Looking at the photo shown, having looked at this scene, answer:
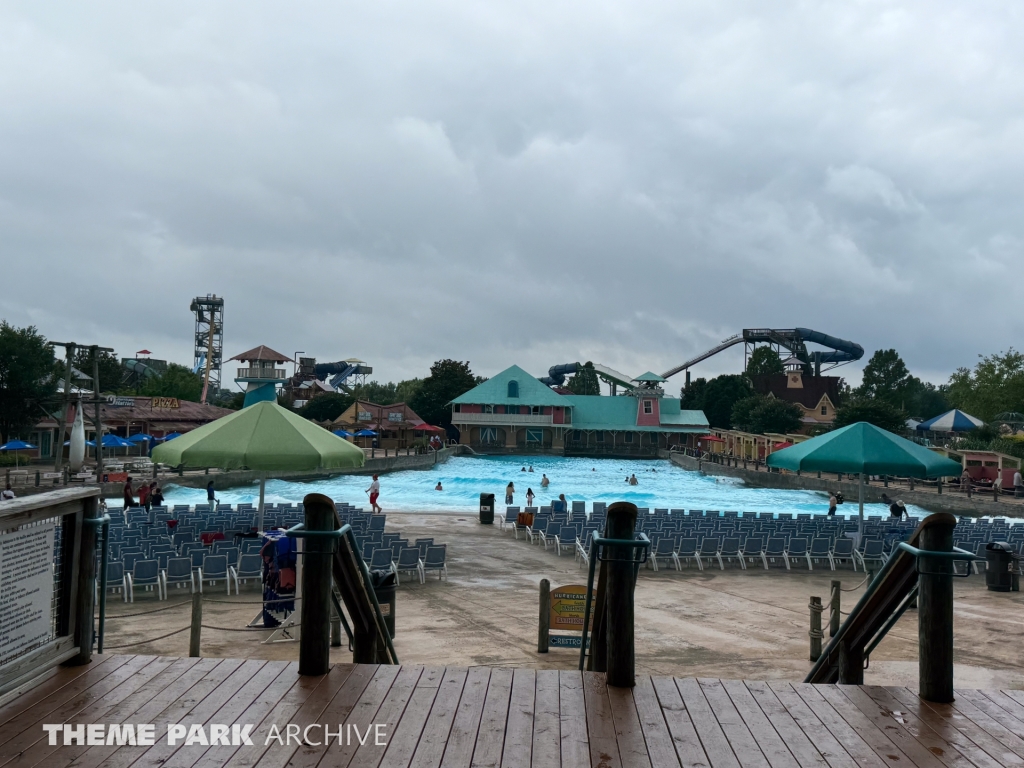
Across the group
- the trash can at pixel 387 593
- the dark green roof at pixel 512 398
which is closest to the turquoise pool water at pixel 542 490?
the dark green roof at pixel 512 398

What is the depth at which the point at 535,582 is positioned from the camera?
553 inches

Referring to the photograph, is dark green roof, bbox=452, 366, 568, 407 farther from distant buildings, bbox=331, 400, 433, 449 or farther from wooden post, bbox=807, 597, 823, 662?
wooden post, bbox=807, 597, 823, 662

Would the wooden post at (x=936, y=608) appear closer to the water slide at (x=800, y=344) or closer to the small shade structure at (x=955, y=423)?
the small shade structure at (x=955, y=423)

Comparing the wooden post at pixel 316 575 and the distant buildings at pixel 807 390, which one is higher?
the distant buildings at pixel 807 390

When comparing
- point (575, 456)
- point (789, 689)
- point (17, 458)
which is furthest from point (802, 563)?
point (575, 456)

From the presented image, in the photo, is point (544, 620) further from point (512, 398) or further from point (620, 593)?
point (512, 398)

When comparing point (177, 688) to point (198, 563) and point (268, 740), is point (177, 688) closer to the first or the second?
point (268, 740)

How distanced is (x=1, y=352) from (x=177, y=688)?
140 ft

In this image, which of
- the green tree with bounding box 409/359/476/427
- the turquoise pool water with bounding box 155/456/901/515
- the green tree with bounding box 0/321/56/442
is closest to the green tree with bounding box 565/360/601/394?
the green tree with bounding box 409/359/476/427

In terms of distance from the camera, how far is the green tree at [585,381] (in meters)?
104

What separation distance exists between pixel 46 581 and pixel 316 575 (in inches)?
50.3

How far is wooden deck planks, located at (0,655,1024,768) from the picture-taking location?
3.36 metres

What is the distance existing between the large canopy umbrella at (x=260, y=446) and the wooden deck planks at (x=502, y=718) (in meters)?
7.91

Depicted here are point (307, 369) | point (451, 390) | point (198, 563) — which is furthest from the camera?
point (307, 369)
